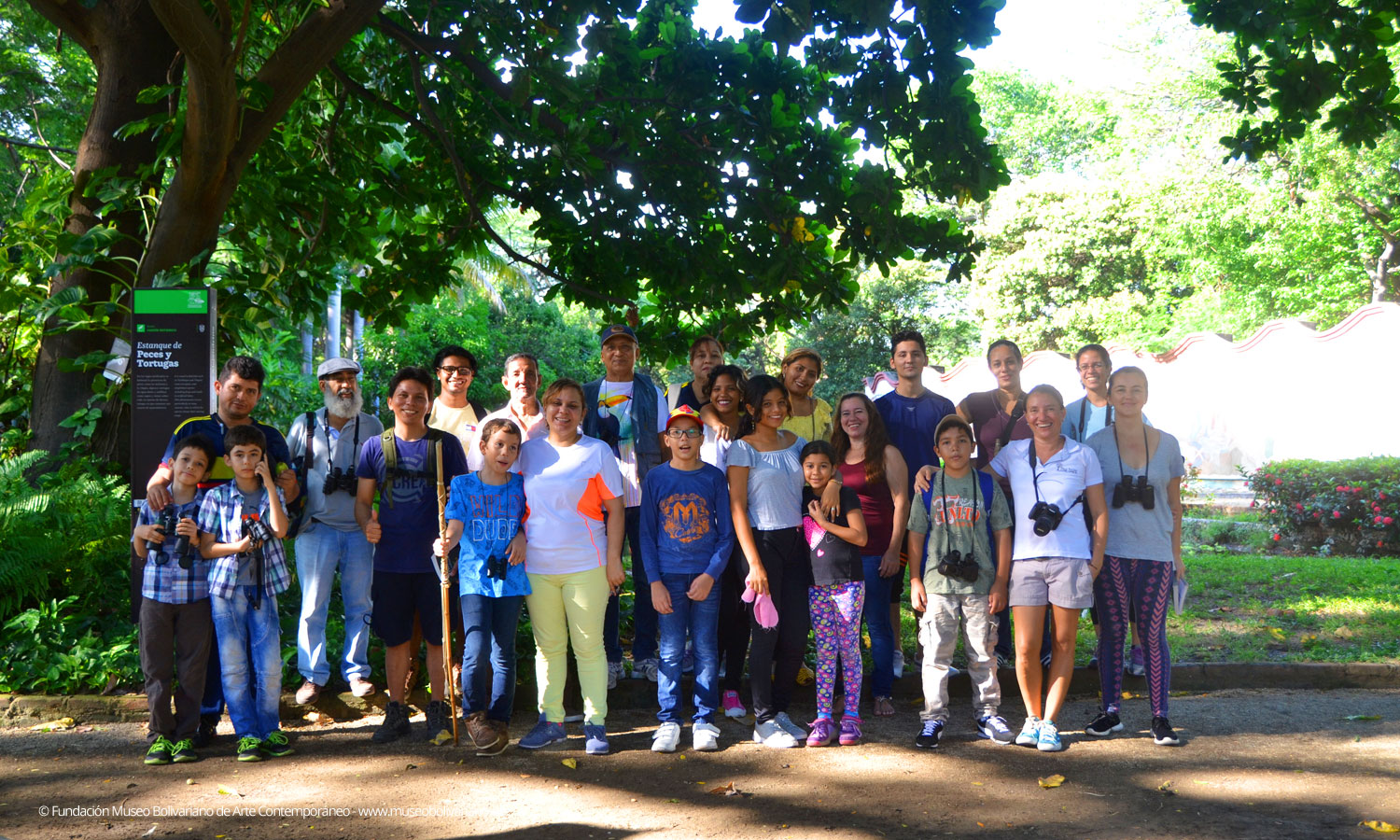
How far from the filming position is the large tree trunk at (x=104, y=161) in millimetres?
7445

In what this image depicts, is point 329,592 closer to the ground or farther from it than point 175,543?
closer to the ground

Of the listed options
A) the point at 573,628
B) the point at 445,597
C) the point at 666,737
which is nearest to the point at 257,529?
the point at 445,597

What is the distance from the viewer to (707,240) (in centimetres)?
876

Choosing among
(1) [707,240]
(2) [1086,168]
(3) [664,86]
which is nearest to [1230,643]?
(1) [707,240]

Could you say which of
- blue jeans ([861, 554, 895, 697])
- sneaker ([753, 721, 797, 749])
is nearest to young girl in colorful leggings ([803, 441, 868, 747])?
sneaker ([753, 721, 797, 749])

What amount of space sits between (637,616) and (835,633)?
1.38 m

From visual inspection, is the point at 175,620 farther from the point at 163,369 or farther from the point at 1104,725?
the point at 1104,725

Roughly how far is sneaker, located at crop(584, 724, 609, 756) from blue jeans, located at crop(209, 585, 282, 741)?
5.38ft

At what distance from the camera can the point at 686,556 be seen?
552cm

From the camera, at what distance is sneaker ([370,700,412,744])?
5559 mm

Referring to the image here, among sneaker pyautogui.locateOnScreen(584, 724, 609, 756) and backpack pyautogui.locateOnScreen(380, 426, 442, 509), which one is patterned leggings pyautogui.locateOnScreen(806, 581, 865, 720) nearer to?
sneaker pyautogui.locateOnScreen(584, 724, 609, 756)

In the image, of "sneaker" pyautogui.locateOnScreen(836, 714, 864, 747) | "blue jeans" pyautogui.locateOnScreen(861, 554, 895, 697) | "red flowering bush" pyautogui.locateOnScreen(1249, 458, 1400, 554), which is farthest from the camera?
"red flowering bush" pyautogui.locateOnScreen(1249, 458, 1400, 554)

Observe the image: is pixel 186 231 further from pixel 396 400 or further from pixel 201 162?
pixel 396 400

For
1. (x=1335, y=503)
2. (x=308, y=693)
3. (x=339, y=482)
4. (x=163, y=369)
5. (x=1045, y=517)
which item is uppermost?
(x=163, y=369)
